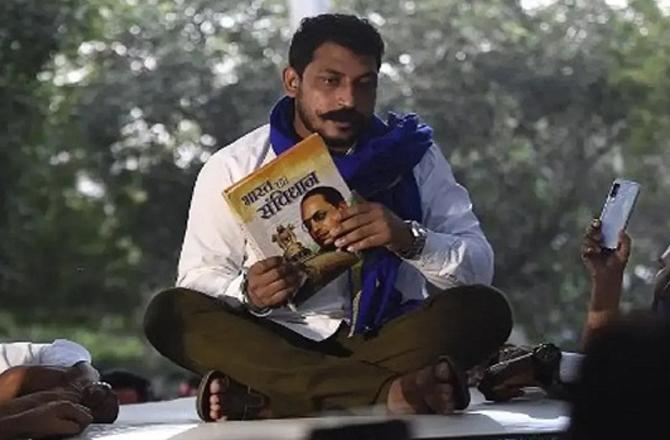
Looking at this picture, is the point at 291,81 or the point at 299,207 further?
the point at 291,81

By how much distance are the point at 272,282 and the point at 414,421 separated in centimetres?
70

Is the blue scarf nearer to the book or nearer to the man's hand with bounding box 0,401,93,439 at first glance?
the book

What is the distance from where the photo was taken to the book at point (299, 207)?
187 cm

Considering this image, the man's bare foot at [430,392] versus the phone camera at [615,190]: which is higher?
the phone camera at [615,190]

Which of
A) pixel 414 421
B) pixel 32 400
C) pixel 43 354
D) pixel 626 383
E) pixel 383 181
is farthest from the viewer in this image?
pixel 43 354

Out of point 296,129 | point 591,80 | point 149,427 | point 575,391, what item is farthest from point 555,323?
point 575,391

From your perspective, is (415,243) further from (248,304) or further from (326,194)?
(248,304)

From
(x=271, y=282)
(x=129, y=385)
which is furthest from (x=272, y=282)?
(x=129, y=385)

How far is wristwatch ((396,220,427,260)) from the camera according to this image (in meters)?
1.93

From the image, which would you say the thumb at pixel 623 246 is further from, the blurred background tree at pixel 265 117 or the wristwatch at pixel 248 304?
the blurred background tree at pixel 265 117

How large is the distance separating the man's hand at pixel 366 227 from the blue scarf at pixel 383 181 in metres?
0.08

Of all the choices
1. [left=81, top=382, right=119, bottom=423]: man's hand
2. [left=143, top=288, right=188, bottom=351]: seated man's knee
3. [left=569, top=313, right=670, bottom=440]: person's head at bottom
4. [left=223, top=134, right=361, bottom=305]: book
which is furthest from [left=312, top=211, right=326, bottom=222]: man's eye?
[left=569, top=313, right=670, bottom=440]: person's head at bottom

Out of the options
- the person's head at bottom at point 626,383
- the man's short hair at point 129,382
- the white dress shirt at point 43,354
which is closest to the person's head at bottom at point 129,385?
the man's short hair at point 129,382

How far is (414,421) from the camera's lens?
1202 mm
